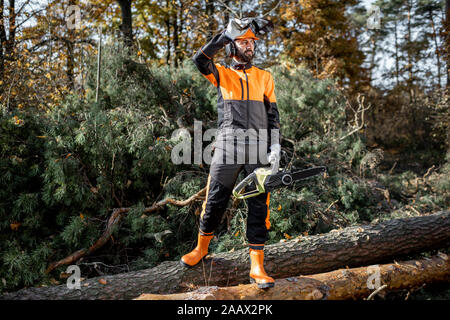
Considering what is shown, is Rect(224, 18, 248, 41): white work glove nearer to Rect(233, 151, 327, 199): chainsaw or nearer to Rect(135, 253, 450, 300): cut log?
Rect(233, 151, 327, 199): chainsaw

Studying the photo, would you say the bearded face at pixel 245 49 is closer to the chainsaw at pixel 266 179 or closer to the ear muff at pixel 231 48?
the ear muff at pixel 231 48

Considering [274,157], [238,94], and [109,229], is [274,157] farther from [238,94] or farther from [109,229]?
[109,229]

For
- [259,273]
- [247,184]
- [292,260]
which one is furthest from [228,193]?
[292,260]

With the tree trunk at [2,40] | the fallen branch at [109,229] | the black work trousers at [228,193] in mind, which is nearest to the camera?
the black work trousers at [228,193]

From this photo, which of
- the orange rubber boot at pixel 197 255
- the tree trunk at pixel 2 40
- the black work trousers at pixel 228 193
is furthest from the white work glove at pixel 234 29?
the tree trunk at pixel 2 40

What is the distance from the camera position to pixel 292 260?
125 inches

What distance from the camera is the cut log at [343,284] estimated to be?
2.54 meters

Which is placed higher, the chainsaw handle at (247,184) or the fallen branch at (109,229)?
the chainsaw handle at (247,184)

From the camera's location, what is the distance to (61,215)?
13.0 feet

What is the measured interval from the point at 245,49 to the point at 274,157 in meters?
0.98

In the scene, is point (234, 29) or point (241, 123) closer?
point (234, 29)
